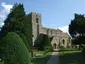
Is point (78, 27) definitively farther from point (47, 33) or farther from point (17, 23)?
point (17, 23)

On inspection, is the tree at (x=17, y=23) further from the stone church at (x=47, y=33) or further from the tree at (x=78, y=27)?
the stone church at (x=47, y=33)

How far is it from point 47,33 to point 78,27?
29.6 metres

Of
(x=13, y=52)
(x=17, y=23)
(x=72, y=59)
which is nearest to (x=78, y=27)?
(x=17, y=23)

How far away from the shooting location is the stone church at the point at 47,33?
286 ft

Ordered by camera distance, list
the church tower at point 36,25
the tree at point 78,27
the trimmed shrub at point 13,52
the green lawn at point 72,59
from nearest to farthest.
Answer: the trimmed shrub at point 13,52
the green lawn at point 72,59
the tree at point 78,27
the church tower at point 36,25

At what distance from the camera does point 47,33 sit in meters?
95.8

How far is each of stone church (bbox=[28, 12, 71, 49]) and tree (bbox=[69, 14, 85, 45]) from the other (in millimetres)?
19242

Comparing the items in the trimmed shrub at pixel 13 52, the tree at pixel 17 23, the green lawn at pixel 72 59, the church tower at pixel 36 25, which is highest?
the church tower at pixel 36 25

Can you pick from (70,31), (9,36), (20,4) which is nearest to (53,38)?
(70,31)

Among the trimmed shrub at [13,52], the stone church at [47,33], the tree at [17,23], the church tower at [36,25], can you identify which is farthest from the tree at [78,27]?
the trimmed shrub at [13,52]

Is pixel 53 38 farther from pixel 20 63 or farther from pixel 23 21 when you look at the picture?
pixel 20 63

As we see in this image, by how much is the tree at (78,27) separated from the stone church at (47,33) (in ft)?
63.1

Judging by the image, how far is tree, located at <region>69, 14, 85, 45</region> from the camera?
6662 cm

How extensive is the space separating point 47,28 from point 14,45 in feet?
288
